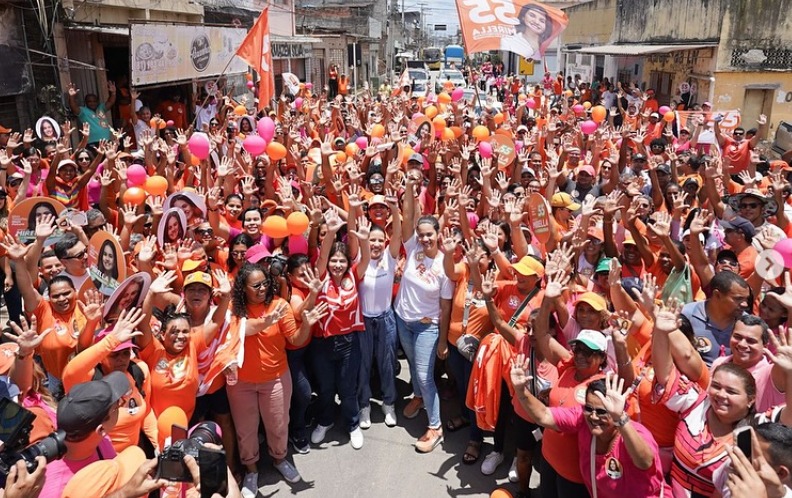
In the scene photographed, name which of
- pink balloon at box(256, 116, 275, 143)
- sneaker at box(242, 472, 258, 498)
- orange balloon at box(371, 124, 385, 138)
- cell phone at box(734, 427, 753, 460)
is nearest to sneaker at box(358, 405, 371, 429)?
sneaker at box(242, 472, 258, 498)

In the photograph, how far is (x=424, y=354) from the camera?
14.6 feet

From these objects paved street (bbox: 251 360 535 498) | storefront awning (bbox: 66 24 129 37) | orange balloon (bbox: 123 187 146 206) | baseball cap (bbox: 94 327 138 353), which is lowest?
paved street (bbox: 251 360 535 498)

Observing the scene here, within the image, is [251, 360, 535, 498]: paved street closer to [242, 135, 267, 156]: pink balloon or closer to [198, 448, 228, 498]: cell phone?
[198, 448, 228, 498]: cell phone

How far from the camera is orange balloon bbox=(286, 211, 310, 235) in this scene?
4.34 meters

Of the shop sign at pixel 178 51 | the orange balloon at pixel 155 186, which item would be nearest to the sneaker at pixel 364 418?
the orange balloon at pixel 155 186

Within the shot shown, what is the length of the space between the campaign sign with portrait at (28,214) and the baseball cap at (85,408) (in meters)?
2.44

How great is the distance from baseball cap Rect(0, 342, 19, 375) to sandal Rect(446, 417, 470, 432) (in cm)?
296

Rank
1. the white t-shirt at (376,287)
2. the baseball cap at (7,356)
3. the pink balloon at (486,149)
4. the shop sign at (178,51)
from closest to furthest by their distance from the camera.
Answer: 1. the baseball cap at (7,356)
2. the white t-shirt at (376,287)
3. the pink balloon at (486,149)
4. the shop sign at (178,51)

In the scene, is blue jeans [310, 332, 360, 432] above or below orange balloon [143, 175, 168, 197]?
below

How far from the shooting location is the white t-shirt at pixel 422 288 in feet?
14.2

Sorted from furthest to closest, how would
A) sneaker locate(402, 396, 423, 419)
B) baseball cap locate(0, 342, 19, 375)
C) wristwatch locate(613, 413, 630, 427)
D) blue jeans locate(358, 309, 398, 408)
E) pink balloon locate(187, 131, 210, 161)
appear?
pink balloon locate(187, 131, 210, 161)
sneaker locate(402, 396, 423, 419)
blue jeans locate(358, 309, 398, 408)
baseball cap locate(0, 342, 19, 375)
wristwatch locate(613, 413, 630, 427)

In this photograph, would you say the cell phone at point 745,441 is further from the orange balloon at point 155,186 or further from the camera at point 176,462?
the orange balloon at point 155,186

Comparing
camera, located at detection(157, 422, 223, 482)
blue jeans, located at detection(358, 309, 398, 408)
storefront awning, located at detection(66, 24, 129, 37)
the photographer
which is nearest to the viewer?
camera, located at detection(157, 422, 223, 482)

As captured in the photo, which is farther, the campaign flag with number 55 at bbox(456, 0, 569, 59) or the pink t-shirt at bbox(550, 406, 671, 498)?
the campaign flag with number 55 at bbox(456, 0, 569, 59)
